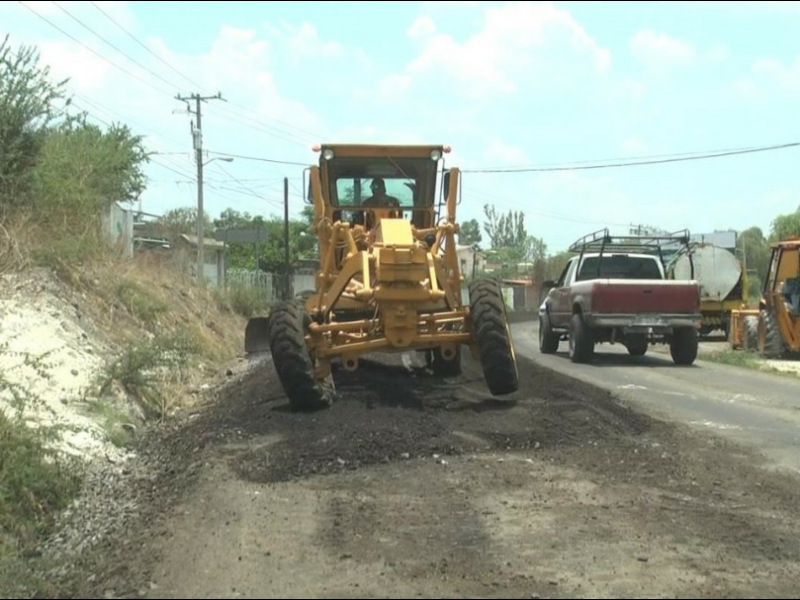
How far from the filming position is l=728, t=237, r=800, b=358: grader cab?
21.5 m

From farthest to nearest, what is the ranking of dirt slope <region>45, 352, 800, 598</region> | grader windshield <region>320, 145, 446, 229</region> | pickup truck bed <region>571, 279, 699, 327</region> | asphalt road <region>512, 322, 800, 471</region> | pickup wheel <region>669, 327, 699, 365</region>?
pickup wheel <region>669, 327, 699, 365</region> → pickup truck bed <region>571, 279, 699, 327</region> → grader windshield <region>320, 145, 446, 229</region> → asphalt road <region>512, 322, 800, 471</region> → dirt slope <region>45, 352, 800, 598</region>

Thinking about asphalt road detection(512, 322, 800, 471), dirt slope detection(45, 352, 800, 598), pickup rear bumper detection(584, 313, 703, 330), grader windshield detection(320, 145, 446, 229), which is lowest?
asphalt road detection(512, 322, 800, 471)

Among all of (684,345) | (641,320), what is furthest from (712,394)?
(684,345)

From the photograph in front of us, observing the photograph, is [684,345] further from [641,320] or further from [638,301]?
[638,301]

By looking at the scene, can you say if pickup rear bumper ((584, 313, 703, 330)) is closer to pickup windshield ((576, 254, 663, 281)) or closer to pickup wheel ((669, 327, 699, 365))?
pickup wheel ((669, 327, 699, 365))

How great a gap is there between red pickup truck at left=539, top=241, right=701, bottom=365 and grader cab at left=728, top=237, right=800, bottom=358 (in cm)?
305

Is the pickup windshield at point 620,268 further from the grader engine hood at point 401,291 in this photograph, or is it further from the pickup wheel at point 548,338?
the grader engine hood at point 401,291

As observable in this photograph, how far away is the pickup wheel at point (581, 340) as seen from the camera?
18.8 meters

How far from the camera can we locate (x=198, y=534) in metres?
6.23

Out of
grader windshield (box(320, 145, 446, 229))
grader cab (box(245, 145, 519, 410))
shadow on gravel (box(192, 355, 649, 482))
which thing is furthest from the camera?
grader windshield (box(320, 145, 446, 229))

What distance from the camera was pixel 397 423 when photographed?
380 inches

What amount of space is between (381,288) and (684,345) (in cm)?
962

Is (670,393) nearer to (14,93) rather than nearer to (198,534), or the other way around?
(198,534)

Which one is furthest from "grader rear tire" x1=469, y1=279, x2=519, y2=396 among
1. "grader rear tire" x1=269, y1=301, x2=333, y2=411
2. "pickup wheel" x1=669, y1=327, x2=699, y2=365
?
"pickup wheel" x1=669, y1=327, x2=699, y2=365
